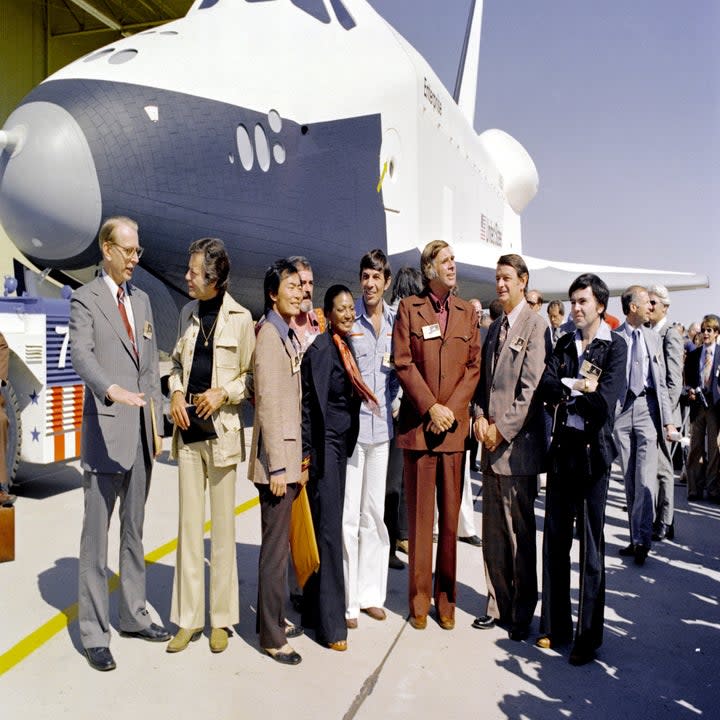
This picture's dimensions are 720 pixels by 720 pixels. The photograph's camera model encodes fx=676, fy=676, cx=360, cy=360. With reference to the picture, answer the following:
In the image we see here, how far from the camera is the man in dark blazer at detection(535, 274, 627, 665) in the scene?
2.85 metres

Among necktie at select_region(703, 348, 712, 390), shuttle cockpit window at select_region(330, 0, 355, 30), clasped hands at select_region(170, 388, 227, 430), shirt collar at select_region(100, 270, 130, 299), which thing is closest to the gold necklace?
clasped hands at select_region(170, 388, 227, 430)

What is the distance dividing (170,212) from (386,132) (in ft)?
8.83

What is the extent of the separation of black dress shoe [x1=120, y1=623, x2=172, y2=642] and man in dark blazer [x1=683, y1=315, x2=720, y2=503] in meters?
4.73

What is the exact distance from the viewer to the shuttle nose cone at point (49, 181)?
4285 millimetres

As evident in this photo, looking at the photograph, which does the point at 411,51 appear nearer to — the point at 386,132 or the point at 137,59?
the point at 386,132

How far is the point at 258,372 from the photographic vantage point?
273cm

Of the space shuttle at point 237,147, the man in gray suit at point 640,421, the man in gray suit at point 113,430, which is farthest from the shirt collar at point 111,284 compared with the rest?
the man in gray suit at point 640,421

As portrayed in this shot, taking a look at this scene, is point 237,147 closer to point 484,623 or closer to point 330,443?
point 330,443

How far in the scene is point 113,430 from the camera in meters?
2.72

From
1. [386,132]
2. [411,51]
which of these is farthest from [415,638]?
[411,51]

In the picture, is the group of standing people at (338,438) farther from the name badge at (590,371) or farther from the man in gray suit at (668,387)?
the man in gray suit at (668,387)

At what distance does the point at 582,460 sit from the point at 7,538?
9.89 ft

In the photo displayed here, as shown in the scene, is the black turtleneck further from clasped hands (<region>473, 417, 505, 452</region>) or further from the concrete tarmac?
clasped hands (<region>473, 417, 505, 452</region>)

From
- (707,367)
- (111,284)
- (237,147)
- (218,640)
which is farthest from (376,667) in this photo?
(707,367)
